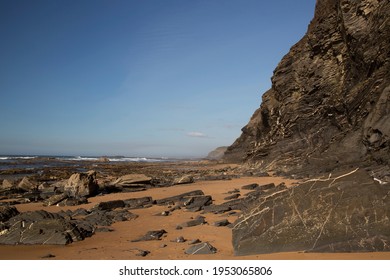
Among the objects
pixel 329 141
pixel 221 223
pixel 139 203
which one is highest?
pixel 329 141

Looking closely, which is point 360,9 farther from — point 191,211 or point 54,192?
point 54,192

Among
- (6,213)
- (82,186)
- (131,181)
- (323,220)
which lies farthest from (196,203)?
(131,181)

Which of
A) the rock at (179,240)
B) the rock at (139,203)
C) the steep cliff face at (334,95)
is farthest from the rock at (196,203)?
the steep cliff face at (334,95)

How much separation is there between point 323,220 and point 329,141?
19942mm

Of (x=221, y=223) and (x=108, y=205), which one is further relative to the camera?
(x=108, y=205)

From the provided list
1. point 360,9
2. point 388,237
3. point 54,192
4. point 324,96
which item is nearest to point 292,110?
point 324,96

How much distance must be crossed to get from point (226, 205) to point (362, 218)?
7.23m

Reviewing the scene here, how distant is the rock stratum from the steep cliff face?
9 centimetres

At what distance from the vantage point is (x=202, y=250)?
7828mm

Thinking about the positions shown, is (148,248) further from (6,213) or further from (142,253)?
(6,213)

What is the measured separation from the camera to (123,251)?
8.27 metres

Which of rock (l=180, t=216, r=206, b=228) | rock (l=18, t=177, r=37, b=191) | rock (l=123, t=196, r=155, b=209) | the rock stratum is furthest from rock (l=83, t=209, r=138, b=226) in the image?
rock (l=18, t=177, r=37, b=191)

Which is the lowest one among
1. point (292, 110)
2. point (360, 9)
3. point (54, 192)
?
point (54, 192)

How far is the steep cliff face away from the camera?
730 inches
